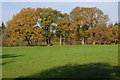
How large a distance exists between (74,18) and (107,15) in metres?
9.41

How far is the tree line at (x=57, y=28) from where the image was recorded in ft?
127

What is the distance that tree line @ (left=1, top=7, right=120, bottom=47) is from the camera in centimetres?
3884

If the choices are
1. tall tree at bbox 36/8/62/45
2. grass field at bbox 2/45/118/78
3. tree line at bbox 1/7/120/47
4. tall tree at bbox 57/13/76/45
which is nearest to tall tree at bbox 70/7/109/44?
tree line at bbox 1/7/120/47

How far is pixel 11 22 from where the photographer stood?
39906 mm

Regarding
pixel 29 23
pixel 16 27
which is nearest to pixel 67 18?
pixel 29 23

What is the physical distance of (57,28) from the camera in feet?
139

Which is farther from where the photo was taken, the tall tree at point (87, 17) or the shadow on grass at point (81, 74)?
the tall tree at point (87, 17)

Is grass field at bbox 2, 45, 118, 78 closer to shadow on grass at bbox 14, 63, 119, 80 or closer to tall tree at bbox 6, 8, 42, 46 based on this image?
shadow on grass at bbox 14, 63, 119, 80

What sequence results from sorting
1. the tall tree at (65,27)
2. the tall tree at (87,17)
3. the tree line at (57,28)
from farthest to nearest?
the tall tree at (87,17)
the tall tree at (65,27)
the tree line at (57,28)

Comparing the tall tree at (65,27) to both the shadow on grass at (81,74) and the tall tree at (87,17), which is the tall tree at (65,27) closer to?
the tall tree at (87,17)

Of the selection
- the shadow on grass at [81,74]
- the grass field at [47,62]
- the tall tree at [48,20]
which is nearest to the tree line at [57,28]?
the tall tree at [48,20]

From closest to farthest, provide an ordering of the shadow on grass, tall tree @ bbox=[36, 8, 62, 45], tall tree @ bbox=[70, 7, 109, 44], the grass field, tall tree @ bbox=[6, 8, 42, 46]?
the shadow on grass
the grass field
tall tree @ bbox=[6, 8, 42, 46]
tall tree @ bbox=[36, 8, 62, 45]
tall tree @ bbox=[70, 7, 109, 44]

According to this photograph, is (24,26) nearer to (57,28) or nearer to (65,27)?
(57,28)

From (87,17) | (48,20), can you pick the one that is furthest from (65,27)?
(87,17)
